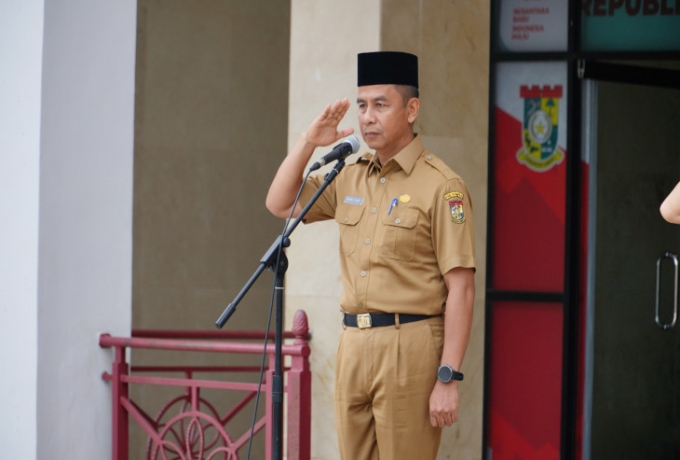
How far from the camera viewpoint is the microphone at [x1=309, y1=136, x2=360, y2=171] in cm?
335

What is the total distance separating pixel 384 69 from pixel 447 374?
3.34ft

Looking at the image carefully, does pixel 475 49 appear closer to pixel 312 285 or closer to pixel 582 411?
pixel 312 285

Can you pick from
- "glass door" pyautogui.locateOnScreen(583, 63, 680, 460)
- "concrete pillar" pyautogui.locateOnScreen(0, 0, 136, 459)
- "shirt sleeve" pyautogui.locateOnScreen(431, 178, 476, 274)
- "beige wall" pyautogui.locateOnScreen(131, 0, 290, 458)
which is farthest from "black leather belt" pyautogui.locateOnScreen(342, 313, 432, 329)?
"beige wall" pyautogui.locateOnScreen(131, 0, 290, 458)

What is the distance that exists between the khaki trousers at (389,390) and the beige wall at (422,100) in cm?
180

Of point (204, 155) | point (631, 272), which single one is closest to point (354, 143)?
point (631, 272)

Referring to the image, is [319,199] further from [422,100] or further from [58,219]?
[422,100]

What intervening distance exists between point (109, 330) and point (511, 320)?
2.23 m

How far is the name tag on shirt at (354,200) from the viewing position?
12.3 ft

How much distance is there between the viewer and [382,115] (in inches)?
145

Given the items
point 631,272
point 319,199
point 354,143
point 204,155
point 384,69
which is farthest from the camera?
point 204,155

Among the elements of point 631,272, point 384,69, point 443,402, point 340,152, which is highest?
point 384,69

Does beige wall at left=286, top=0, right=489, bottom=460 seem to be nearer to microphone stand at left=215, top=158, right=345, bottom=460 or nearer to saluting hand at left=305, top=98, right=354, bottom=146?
saluting hand at left=305, top=98, right=354, bottom=146

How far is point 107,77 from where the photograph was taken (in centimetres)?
473

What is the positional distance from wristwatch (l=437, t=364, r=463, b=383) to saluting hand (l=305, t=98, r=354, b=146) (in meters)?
0.84
